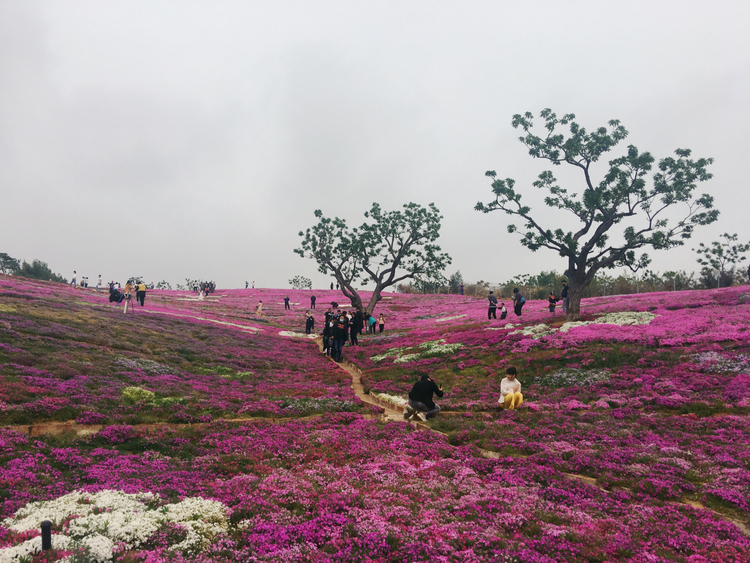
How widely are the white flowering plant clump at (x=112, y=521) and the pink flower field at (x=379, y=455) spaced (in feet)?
0.12

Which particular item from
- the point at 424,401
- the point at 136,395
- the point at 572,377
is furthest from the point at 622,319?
the point at 136,395

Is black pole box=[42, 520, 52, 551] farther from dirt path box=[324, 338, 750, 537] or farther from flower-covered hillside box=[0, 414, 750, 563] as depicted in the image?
dirt path box=[324, 338, 750, 537]

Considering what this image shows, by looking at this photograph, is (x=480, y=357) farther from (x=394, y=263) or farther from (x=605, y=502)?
(x=394, y=263)

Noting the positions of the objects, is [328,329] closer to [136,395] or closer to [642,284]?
[136,395]

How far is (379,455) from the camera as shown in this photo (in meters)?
11.1

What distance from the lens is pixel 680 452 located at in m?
10.6

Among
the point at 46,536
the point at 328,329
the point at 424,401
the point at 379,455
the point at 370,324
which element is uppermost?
the point at 328,329

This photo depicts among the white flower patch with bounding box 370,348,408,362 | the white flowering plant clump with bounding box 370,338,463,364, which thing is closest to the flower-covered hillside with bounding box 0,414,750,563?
the white flowering plant clump with bounding box 370,338,463,364

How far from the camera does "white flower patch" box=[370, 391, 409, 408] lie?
57.9 ft

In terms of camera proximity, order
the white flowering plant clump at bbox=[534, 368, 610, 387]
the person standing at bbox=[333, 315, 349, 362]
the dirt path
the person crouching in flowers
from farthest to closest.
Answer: the person standing at bbox=[333, 315, 349, 362] → the white flowering plant clump at bbox=[534, 368, 610, 387] → the person crouching in flowers → the dirt path

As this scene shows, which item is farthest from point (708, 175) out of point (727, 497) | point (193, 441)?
point (193, 441)

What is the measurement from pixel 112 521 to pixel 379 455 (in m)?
6.16

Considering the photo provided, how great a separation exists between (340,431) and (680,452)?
9.31m

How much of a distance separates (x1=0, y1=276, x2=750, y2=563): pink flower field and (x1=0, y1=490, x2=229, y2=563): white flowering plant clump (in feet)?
0.12
